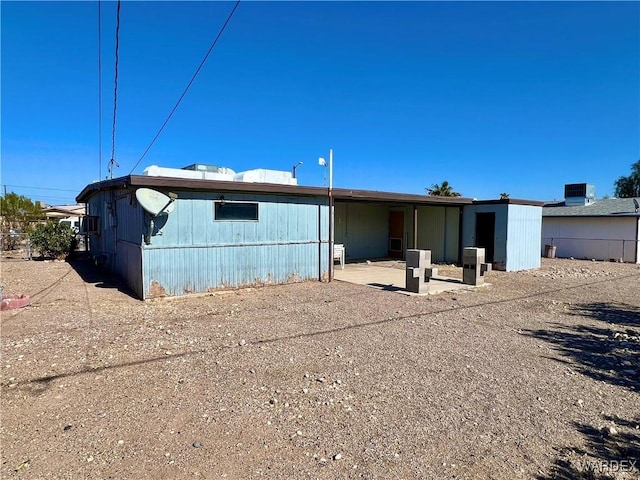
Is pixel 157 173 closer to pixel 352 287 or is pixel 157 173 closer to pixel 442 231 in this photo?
pixel 352 287

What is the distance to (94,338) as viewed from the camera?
527cm

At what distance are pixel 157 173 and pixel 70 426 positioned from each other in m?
9.08

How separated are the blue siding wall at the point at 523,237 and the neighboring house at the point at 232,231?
0.12 feet

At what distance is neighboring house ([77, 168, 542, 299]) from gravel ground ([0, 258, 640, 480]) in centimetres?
139

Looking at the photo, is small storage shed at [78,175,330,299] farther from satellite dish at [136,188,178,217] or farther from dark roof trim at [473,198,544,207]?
dark roof trim at [473,198,544,207]

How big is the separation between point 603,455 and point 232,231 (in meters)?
7.65

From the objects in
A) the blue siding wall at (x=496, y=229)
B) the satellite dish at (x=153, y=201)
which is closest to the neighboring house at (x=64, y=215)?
the satellite dish at (x=153, y=201)

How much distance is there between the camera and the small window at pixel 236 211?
8.89 metres

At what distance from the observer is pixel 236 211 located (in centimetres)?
914

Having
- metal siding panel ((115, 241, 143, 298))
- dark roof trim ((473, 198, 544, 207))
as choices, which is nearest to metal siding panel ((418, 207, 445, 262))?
dark roof trim ((473, 198, 544, 207))

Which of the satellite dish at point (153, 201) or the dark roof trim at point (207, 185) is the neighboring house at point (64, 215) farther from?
the satellite dish at point (153, 201)

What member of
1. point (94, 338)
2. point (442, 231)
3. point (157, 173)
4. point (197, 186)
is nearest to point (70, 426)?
point (94, 338)

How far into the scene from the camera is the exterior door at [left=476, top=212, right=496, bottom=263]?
1421 centimetres

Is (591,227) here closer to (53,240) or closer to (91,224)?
(91,224)
